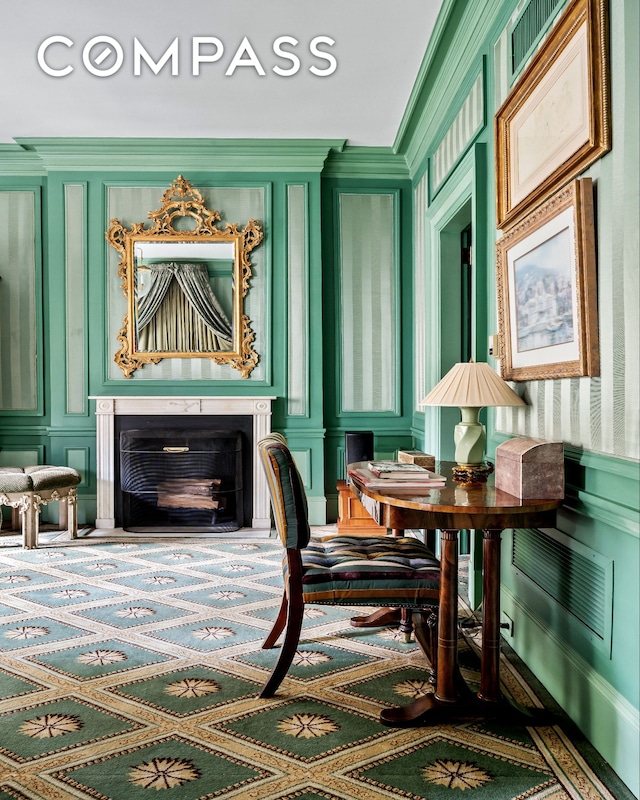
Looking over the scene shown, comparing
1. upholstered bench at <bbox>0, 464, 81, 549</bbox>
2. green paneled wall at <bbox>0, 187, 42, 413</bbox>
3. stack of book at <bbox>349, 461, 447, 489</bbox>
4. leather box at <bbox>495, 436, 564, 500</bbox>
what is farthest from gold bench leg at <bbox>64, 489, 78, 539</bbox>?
leather box at <bbox>495, 436, 564, 500</bbox>

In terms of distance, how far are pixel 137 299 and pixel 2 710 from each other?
11.6 feet

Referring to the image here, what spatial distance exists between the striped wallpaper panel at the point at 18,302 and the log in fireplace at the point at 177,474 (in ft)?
2.84

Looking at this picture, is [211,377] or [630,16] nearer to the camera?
[630,16]

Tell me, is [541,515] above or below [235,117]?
below

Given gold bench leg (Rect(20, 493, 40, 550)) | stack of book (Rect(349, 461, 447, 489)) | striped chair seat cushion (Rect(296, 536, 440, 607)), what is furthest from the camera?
gold bench leg (Rect(20, 493, 40, 550))

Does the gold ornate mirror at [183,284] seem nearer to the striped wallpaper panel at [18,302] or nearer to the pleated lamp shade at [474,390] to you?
the striped wallpaper panel at [18,302]

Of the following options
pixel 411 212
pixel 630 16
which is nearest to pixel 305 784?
pixel 630 16

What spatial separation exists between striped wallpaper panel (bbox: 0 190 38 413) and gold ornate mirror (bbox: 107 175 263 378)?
660mm

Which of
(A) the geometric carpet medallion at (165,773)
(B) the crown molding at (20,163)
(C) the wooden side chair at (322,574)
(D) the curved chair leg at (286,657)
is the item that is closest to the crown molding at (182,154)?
(B) the crown molding at (20,163)

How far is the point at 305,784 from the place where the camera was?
1.84m

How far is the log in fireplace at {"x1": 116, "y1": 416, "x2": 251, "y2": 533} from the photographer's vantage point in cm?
523

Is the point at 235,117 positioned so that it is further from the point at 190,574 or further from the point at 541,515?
the point at 541,515

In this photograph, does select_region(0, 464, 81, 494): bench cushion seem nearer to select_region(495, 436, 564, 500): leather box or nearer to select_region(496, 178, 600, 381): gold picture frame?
select_region(496, 178, 600, 381): gold picture frame

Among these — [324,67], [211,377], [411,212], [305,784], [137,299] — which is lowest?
[305,784]
